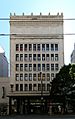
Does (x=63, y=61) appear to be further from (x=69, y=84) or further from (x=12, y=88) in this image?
(x=69, y=84)

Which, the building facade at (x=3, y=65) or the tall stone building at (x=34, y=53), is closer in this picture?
the tall stone building at (x=34, y=53)

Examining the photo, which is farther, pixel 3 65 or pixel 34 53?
pixel 3 65

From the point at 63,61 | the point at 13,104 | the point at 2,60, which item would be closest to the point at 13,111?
the point at 13,104

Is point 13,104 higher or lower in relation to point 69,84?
lower

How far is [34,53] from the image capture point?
107250 millimetres

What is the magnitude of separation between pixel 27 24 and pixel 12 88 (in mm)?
19226

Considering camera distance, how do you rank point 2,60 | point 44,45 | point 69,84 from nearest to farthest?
point 69,84 → point 44,45 → point 2,60

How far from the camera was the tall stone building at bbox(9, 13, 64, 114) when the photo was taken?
10606 centimetres

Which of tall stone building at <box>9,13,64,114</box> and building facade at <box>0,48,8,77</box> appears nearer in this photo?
tall stone building at <box>9,13,64,114</box>

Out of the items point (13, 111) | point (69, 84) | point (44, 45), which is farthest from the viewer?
point (44, 45)

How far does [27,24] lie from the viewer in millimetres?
108312

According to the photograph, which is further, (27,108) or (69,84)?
(27,108)

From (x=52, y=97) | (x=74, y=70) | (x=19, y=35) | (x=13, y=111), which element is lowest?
(x=13, y=111)

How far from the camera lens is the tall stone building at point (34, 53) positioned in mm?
106062
